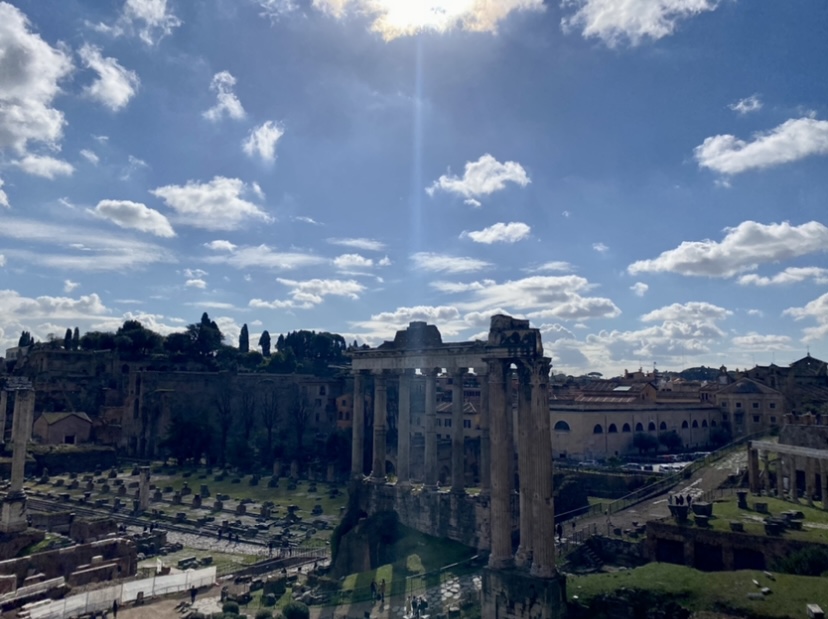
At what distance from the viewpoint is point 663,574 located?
19.4m

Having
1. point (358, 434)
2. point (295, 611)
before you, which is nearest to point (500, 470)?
point (295, 611)

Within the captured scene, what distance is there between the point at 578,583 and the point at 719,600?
3858 mm

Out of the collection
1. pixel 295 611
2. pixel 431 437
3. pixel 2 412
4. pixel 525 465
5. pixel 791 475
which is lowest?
pixel 295 611

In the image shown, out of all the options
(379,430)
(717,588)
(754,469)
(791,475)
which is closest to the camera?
(717,588)

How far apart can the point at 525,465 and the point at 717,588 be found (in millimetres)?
6168

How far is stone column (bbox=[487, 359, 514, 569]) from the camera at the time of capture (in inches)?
745

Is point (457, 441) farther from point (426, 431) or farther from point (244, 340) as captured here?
point (244, 340)

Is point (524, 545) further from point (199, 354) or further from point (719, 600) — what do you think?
point (199, 354)

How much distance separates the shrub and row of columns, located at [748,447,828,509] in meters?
23.8

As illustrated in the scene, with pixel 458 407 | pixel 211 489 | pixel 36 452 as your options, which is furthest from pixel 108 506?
pixel 458 407

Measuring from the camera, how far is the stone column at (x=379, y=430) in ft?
88.7

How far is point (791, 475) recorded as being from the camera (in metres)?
32.7

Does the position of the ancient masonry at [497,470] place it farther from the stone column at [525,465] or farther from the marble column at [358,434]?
the marble column at [358,434]

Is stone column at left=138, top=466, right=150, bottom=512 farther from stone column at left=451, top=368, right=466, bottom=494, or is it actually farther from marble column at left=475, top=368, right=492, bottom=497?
marble column at left=475, top=368, right=492, bottom=497
